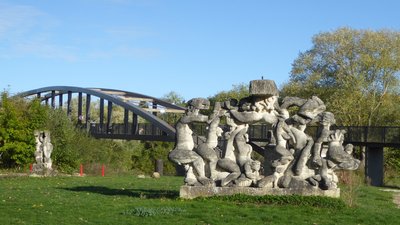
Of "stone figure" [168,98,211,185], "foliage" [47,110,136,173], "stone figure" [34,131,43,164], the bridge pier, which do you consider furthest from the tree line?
"stone figure" [168,98,211,185]

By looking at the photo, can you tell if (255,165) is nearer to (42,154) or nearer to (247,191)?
(247,191)

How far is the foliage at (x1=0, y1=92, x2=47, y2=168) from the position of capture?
121 feet

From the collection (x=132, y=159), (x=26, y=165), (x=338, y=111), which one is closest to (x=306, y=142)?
(x=26, y=165)

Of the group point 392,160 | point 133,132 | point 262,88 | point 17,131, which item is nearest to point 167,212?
point 262,88

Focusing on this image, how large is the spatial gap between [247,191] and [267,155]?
1334 millimetres

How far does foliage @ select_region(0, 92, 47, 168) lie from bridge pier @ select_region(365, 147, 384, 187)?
20242mm

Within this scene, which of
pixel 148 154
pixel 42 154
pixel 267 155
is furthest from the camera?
pixel 148 154

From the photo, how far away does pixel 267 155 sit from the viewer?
1783 cm

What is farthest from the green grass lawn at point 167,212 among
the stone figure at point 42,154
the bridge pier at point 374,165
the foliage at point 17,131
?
the bridge pier at point 374,165

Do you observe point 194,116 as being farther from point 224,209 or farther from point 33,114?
point 33,114

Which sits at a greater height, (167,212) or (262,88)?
(262,88)

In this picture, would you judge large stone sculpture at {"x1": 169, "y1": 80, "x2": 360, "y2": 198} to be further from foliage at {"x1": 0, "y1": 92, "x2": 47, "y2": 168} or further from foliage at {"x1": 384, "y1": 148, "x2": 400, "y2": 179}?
foliage at {"x1": 384, "y1": 148, "x2": 400, "y2": 179}

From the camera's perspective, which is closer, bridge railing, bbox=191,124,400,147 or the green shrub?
the green shrub

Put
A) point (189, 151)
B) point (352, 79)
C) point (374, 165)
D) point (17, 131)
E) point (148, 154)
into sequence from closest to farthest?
1. point (189, 151)
2. point (17, 131)
3. point (374, 165)
4. point (352, 79)
5. point (148, 154)
